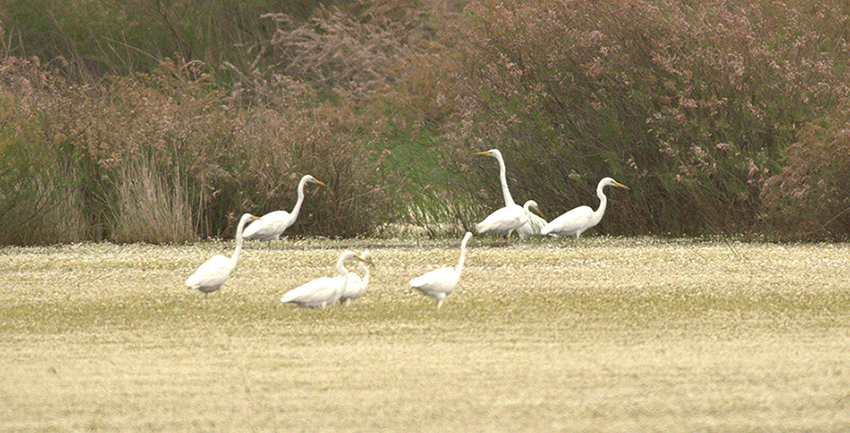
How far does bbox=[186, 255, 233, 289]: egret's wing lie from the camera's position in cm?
955

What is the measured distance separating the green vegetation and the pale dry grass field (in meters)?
3.04

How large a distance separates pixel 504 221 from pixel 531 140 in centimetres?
284

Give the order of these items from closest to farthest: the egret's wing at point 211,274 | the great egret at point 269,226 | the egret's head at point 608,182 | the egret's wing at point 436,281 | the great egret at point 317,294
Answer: the great egret at point 317,294 → the egret's wing at point 436,281 → the egret's wing at point 211,274 → the great egret at point 269,226 → the egret's head at point 608,182

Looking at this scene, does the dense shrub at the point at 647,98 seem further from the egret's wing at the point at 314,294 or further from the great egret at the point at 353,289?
the egret's wing at the point at 314,294

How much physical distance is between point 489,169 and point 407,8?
51.3ft

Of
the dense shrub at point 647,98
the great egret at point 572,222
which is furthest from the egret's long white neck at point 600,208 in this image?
the dense shrub at point 647,98

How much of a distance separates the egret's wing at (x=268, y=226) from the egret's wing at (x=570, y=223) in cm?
258

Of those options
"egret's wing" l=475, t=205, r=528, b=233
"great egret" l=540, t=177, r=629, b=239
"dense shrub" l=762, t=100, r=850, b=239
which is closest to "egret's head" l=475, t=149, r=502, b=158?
"great egret" l=540, t=177, r=629, b=239

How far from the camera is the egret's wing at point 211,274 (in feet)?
31.3

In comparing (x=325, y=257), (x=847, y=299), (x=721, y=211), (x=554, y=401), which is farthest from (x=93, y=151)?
(x=554, y=401)

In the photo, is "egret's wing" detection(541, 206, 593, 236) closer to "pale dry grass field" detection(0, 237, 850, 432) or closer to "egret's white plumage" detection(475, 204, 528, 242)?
"egret's white plumage" detection(475, 204, 528, 242)

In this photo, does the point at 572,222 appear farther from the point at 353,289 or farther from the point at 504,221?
the point at 353,289

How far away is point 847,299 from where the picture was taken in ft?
31.4

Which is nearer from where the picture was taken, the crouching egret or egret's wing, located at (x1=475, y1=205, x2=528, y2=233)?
egret's wing, located at (x1=475, y1=205, x2=528, y2=233)
